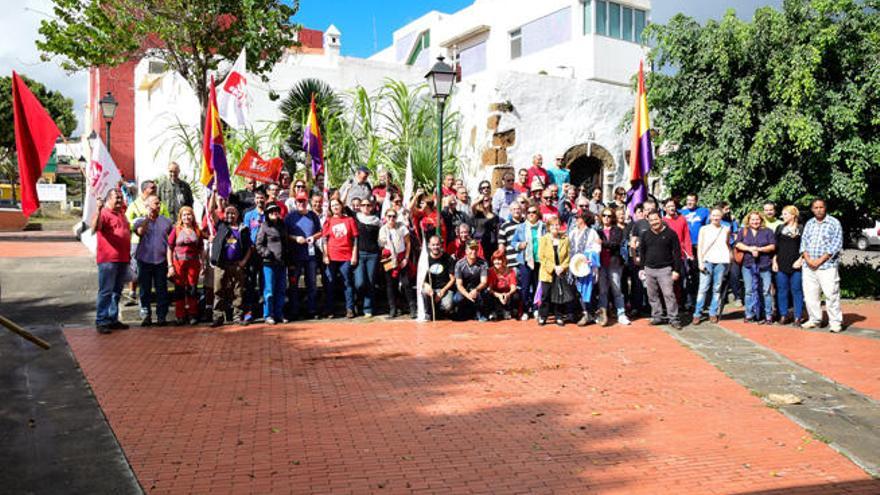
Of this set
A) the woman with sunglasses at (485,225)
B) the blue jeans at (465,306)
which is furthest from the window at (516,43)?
the blue jeans at (465,306)

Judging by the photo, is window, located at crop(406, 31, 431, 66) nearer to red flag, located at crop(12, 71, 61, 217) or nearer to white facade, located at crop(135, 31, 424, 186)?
white facade, located at crop(135, 31, 424, 186)

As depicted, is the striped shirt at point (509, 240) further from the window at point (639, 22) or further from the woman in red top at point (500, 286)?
the window at point (639, 22)

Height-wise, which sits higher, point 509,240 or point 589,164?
point 589,164

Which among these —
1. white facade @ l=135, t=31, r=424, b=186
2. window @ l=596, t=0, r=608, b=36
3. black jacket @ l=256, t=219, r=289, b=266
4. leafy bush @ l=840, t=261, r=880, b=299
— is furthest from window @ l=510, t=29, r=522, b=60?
black jacket @ l=256, t=219, r=289, b=266

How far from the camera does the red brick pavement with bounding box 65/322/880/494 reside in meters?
5.04

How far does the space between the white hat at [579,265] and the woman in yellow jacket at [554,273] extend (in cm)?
8

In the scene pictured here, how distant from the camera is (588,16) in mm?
27188

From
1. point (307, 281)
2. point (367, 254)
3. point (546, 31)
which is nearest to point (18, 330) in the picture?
point (307, 281)

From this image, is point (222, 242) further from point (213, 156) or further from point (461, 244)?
point (461, 244)

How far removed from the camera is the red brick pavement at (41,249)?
715 inches

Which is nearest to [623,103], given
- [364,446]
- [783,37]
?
[783,37]

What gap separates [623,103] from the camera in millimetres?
17734

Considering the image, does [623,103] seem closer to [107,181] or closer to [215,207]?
[215,207]

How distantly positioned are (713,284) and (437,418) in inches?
252
